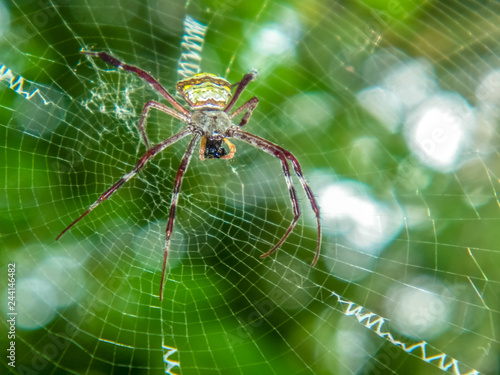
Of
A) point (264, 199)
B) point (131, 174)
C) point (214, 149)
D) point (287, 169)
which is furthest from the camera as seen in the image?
point (264, 199)

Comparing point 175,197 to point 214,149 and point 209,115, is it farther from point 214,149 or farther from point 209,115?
point 209,115

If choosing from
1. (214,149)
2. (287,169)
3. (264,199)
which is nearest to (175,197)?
(214,149)

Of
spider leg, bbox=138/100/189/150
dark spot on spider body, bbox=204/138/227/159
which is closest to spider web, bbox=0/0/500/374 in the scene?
spider leg, bbox=138/100/189/150

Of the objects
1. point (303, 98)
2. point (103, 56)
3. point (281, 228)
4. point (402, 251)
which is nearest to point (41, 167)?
point (103, 56)

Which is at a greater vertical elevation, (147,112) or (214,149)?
(147,112)

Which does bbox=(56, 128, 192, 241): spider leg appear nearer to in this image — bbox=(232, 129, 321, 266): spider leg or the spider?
the spider

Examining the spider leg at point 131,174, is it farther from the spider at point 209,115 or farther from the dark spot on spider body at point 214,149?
the dark spot on spider body at point 214,149

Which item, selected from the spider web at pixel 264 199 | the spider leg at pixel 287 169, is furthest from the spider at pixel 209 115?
the spider web at pixel 264 199

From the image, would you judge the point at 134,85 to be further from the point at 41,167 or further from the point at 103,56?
the point at 41,167

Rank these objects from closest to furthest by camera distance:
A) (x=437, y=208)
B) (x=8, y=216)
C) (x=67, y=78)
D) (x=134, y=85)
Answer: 1. (x=8, y=216)
2. (x=67, y=78)
3. (x=437, y=208)
4. (x=134, y=85)
